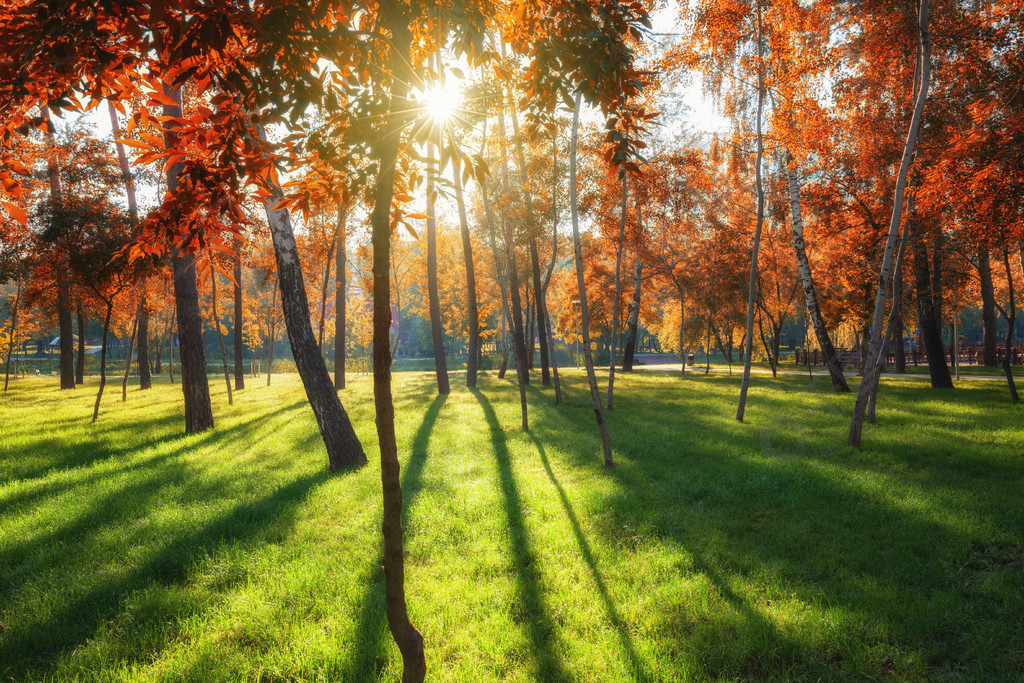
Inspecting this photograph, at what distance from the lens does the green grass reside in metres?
2.96

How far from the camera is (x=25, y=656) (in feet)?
9.68

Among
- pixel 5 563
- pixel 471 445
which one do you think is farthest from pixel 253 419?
pixel 5 563

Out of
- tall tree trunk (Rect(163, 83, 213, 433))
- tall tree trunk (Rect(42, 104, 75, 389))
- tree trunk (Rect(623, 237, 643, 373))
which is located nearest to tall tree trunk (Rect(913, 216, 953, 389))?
tree trunk (Rect(623, 237, 643, 373))

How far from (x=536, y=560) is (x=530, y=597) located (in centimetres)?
63

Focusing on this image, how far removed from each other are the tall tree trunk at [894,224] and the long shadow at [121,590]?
353 inches

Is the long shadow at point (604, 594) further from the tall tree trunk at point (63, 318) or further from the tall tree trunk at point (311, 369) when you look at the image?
the tall tree trunk at point (63, 318)

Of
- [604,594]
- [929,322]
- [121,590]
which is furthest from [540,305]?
[929,322]

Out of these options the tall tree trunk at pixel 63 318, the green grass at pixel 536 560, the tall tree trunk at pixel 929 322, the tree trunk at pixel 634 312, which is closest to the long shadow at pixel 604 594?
the green grass at pixel 536 560

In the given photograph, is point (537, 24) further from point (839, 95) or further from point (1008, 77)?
point (839, 95)

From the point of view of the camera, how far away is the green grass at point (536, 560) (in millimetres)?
2959

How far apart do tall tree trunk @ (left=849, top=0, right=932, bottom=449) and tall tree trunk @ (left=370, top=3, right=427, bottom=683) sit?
8.03 m

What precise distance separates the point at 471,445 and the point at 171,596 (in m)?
5.56

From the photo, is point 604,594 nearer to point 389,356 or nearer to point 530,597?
point 530,597

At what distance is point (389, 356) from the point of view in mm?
1961
